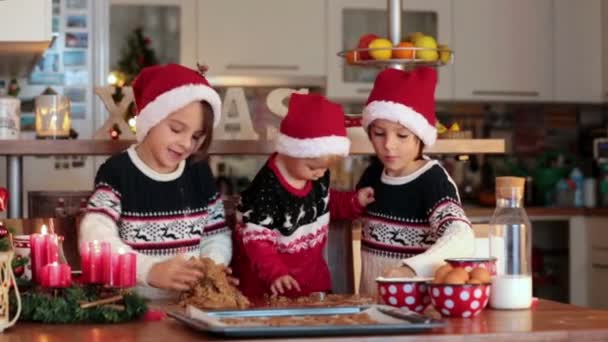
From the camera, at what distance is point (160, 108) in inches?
95.0

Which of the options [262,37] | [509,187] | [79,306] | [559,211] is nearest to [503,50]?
[559,211]

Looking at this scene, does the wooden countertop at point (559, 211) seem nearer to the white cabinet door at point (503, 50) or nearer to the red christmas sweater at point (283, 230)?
the white cabinet door at point (503, 50)

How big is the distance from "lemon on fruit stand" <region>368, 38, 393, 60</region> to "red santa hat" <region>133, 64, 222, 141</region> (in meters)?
0.65

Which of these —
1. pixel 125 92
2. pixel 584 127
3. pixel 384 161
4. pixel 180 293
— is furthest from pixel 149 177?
pixel 584 127

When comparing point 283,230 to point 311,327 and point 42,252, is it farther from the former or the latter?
point 311,327

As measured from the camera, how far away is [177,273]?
2059mm

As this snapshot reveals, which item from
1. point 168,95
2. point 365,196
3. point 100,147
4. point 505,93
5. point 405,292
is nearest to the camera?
point 405,292

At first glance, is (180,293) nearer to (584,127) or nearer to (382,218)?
(382,218)

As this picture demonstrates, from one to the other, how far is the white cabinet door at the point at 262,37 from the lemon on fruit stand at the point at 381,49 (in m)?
2.04

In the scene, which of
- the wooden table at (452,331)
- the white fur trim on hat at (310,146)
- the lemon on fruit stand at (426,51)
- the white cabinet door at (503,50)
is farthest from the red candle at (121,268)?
the white cabinet door at (503,50)

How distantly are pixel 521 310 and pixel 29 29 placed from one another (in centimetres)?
132

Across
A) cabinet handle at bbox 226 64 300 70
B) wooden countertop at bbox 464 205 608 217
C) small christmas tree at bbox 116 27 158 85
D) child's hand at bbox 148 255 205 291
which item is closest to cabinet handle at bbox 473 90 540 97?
wooden countertop at bbox 464 205 608 217

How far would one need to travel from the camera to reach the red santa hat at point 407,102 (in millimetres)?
2529

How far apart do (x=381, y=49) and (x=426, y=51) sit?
0.15 meters
